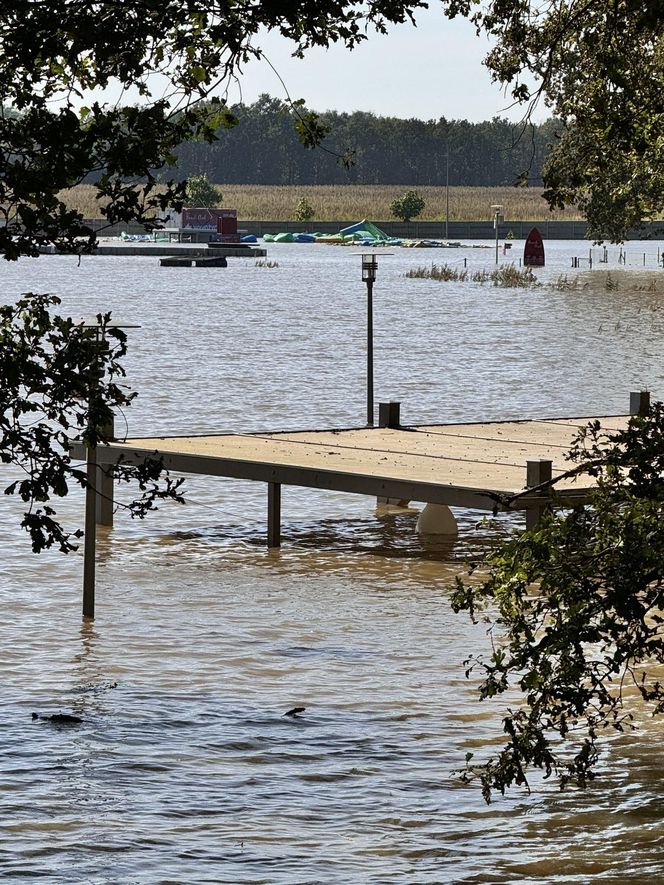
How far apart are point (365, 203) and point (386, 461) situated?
168 metres

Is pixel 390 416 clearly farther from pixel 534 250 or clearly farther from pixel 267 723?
pixel 534 250

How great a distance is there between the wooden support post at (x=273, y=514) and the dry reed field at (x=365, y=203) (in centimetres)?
15294

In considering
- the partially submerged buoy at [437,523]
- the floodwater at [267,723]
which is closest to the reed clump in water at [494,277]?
the floodwater at [267,723]

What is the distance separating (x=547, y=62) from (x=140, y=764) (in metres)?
4.29

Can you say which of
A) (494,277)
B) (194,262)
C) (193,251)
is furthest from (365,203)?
(494,277)

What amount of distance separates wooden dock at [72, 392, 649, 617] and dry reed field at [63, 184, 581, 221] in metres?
151

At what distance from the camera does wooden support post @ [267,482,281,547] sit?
15.0 metres

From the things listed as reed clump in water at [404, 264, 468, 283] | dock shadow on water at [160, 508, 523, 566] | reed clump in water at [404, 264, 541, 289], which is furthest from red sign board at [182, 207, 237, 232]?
dock shadow on water at [160, 508, 523, 566]

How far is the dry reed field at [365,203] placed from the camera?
175 meters

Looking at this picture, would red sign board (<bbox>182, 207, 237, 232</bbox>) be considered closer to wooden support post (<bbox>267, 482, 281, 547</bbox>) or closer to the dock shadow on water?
the dock shadow on water

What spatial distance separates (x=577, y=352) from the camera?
4597 cm

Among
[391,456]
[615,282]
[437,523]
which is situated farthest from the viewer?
[615,282]

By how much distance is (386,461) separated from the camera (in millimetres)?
14977

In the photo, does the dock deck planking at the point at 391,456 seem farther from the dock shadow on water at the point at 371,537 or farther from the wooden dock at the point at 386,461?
the dock shadow on water at the point at 371,537
